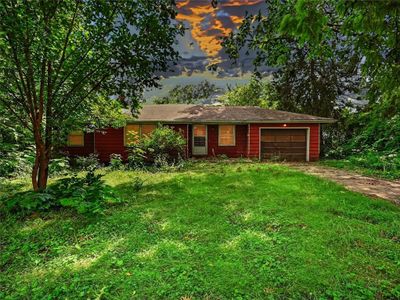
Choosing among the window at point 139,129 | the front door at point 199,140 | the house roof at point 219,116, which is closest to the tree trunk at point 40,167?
the house roof at point 219,116

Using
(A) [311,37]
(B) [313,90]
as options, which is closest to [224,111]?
(B) [313,90]

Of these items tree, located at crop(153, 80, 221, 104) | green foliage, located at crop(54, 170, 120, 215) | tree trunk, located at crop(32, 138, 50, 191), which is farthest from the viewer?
tree, located at crop(153, 80, 221, 104)

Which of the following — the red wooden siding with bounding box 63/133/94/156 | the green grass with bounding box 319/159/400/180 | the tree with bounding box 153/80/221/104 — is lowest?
the green grass with bounding box 319/159/400/180

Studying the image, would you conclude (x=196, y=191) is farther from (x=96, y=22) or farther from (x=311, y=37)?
(x=311, y=37)

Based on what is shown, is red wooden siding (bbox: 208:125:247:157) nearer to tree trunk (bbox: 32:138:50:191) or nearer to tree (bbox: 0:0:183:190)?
tree (bbox: 0:0:183:190)

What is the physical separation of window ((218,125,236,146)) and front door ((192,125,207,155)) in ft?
2.95

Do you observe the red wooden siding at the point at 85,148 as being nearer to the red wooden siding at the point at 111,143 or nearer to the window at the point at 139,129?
the red wooden siding at the point at 111,143

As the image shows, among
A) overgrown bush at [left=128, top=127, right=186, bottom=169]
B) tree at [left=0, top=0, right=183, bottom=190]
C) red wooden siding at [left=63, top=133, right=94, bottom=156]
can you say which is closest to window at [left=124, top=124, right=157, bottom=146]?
red wooden siding at [left=63, top=133, right=94, bottom=156]

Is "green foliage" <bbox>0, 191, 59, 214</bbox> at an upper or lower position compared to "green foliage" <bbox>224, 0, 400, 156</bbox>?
lower

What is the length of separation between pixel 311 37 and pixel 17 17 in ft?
16.1

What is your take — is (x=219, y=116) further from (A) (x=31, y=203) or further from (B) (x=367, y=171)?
(A) (x=31, y=203)

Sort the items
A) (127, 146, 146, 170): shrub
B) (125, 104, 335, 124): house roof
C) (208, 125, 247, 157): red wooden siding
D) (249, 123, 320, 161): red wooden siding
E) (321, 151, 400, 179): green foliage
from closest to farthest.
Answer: (321, 151, 400, 179): green foliage
(127, 146, 146, 170): shrub
(125, 104, 335, 124): house roof
(249, 123, 320, 161): red wooden siding
(208, 125, 247, 157): red wooden siding

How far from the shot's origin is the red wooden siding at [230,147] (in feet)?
52.0

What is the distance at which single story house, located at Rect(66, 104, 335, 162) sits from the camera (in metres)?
14.9
